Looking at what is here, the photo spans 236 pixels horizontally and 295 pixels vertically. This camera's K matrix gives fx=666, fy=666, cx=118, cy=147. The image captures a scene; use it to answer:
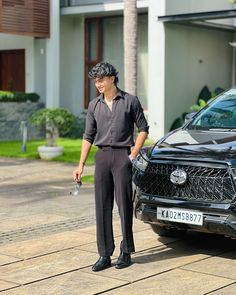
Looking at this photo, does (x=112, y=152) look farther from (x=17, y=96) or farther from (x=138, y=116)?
(x=17, y=96)

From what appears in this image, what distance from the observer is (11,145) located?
18875 millimetres

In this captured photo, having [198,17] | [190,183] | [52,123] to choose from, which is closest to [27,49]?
[198,17]

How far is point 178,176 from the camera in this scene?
6.54 m

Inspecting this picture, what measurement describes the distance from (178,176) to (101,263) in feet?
3.72

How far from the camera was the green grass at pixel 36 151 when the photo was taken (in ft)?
51.1

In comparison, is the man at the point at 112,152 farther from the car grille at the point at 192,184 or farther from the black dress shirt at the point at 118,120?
the car grille at the point at 192,184

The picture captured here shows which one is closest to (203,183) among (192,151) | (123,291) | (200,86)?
(192,151)

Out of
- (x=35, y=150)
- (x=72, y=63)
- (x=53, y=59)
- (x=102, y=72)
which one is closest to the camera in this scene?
(x=102, y=72)

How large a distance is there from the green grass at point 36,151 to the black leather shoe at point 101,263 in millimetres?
8456

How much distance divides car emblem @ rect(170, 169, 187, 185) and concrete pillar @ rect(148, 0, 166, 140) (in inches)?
497

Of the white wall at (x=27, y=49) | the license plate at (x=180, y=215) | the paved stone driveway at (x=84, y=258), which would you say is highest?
the white wall at (x=27, y=49)

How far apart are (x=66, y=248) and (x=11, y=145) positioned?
1208cm

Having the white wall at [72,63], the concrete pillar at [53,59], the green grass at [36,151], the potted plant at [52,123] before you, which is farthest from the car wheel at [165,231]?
the white wall at [72,63]

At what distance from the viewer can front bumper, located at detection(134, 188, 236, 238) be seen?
6.24m
